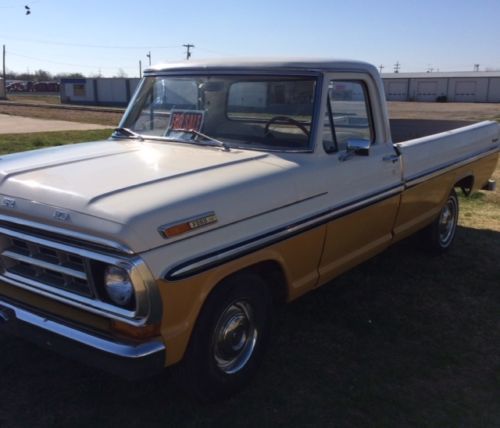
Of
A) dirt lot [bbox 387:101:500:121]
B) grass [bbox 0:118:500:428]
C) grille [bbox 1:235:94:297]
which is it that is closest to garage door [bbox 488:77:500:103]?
dirt lot [bbox 387:101:500:121]

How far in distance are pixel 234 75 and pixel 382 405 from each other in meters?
2.43

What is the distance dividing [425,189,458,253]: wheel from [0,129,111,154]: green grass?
9.83 m

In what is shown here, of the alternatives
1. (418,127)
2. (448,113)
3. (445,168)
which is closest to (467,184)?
(445,168)

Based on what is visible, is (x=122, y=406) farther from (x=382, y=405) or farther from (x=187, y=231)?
(x=382, y=405)

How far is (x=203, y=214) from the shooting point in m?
2.92

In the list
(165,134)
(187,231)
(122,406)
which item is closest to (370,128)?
(165,134)

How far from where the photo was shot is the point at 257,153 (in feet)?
12.5

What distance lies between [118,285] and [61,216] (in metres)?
0.45

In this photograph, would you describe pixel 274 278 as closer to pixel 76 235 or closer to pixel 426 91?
pixel 76 235

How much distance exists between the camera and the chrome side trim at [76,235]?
8.55 feet

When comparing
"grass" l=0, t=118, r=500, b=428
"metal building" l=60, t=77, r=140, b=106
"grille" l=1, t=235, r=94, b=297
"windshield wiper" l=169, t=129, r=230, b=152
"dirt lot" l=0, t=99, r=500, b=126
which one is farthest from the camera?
"metal building" l=60, t=77, r=140, b=106

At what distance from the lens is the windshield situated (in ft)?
13.0

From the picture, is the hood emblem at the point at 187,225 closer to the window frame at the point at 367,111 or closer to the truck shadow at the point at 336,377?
the truck shadow at the point at 336,377

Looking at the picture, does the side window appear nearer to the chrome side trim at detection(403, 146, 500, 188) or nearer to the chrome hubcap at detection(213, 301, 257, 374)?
the chrome side trim at detection(403, 146, 500, 188)
